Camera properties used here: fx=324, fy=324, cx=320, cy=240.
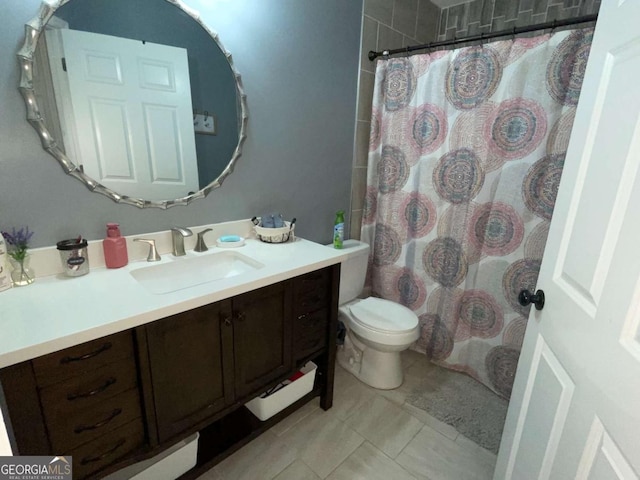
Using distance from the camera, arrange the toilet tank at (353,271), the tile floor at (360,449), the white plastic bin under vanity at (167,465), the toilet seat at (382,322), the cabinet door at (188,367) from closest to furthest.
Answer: the cabinet door at (188,367)
the white plastic bin under vanity at (167,465)
the tile floor at (360,449)
the toilet seat at (382,322)
the toilet tank at (353,271)

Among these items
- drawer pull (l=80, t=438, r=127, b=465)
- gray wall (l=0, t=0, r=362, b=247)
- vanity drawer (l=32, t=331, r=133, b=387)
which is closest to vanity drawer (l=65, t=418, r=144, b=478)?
drawer pull (l=80, t=438, r=127, b=465)

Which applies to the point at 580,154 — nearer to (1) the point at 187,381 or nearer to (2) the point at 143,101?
(1) the point at 187,381

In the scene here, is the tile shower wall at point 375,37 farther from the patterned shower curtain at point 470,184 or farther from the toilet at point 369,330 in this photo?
the toilet at point 369,330

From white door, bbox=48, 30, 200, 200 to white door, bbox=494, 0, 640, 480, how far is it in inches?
54.7

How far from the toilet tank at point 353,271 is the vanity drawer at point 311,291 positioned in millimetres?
416

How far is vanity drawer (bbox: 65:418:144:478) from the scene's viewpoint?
924 mm

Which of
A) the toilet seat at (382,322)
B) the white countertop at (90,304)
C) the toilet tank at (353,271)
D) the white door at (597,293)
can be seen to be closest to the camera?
the white door at (597,293)

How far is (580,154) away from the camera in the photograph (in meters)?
0.83

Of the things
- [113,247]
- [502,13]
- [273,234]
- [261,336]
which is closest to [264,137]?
[273,234]

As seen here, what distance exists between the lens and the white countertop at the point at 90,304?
2.54 feet

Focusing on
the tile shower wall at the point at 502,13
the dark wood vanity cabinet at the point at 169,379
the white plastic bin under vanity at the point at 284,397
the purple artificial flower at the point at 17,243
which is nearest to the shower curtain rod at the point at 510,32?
the tile shower wall at the point at 502,13

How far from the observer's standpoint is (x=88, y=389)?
0.89m

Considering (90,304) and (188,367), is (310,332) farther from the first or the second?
(90,304)

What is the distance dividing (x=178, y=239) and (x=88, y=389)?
2.12ft
